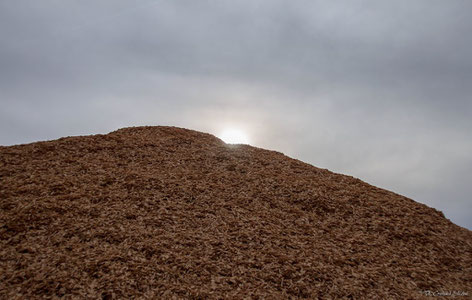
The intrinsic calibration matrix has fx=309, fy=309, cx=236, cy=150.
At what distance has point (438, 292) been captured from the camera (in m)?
5.84

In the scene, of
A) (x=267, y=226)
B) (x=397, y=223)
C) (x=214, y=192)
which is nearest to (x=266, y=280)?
(x=267, y=226)

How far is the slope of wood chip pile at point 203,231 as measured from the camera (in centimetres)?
520

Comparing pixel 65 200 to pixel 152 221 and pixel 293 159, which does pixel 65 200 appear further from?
pixel 293 159

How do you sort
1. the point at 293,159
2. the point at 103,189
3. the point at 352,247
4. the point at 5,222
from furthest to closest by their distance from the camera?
the point at 293,159 < the point at 103,189 < the point at 352,247 < the point at 5,222

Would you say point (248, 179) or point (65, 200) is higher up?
point (248, 179)

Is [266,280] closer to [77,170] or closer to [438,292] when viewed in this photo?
[438,292]

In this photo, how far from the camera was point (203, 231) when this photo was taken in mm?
6566

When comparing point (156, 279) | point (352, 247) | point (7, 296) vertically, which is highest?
point (352, 247)

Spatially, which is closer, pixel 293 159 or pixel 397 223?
pixel 397 223

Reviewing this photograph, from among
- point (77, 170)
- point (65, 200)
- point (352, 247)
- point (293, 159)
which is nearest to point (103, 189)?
point (65, 200)

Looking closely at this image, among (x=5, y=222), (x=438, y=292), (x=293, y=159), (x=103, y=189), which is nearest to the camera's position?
(x=438, y=292)

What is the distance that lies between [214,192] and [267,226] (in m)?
1.87

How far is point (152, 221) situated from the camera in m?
6.68

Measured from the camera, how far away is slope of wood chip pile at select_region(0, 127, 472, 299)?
5203mm
